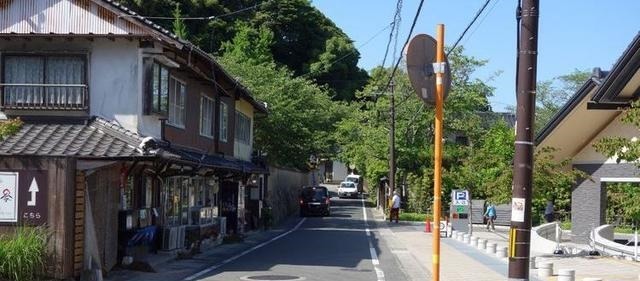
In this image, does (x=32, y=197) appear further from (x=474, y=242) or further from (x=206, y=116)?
(x=474, y=242)

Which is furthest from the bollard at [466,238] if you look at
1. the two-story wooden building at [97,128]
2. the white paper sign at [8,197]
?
the white paper sign at [8,197]

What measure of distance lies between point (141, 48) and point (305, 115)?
1097 inches

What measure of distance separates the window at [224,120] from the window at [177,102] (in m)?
5.72

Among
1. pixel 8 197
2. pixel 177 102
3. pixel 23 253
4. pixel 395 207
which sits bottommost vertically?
pixel 395 207

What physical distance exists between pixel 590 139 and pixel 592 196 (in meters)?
2.03

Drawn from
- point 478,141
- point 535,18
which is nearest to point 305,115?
point 478,141

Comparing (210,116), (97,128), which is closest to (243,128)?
(210,116)

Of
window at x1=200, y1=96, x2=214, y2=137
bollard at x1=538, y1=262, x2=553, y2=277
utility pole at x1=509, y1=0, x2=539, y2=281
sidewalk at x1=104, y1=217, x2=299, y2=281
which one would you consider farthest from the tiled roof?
utility pole at x1=509, y1=0, x2=539, y2=281

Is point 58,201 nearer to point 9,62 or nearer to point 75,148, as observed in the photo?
point 75,148

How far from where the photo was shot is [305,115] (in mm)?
46062

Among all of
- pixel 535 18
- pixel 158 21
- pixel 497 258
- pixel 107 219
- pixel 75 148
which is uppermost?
pixel 158 21

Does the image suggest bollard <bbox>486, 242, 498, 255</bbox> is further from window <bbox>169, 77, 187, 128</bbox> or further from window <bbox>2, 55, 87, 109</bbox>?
window <bbox>2, 55, 87, 109</bbox>

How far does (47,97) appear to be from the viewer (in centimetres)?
1817

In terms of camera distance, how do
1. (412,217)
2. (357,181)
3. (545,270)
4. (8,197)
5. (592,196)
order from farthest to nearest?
(357,181) < (412,217) < (592,196) < (545,270) < (8,197)
